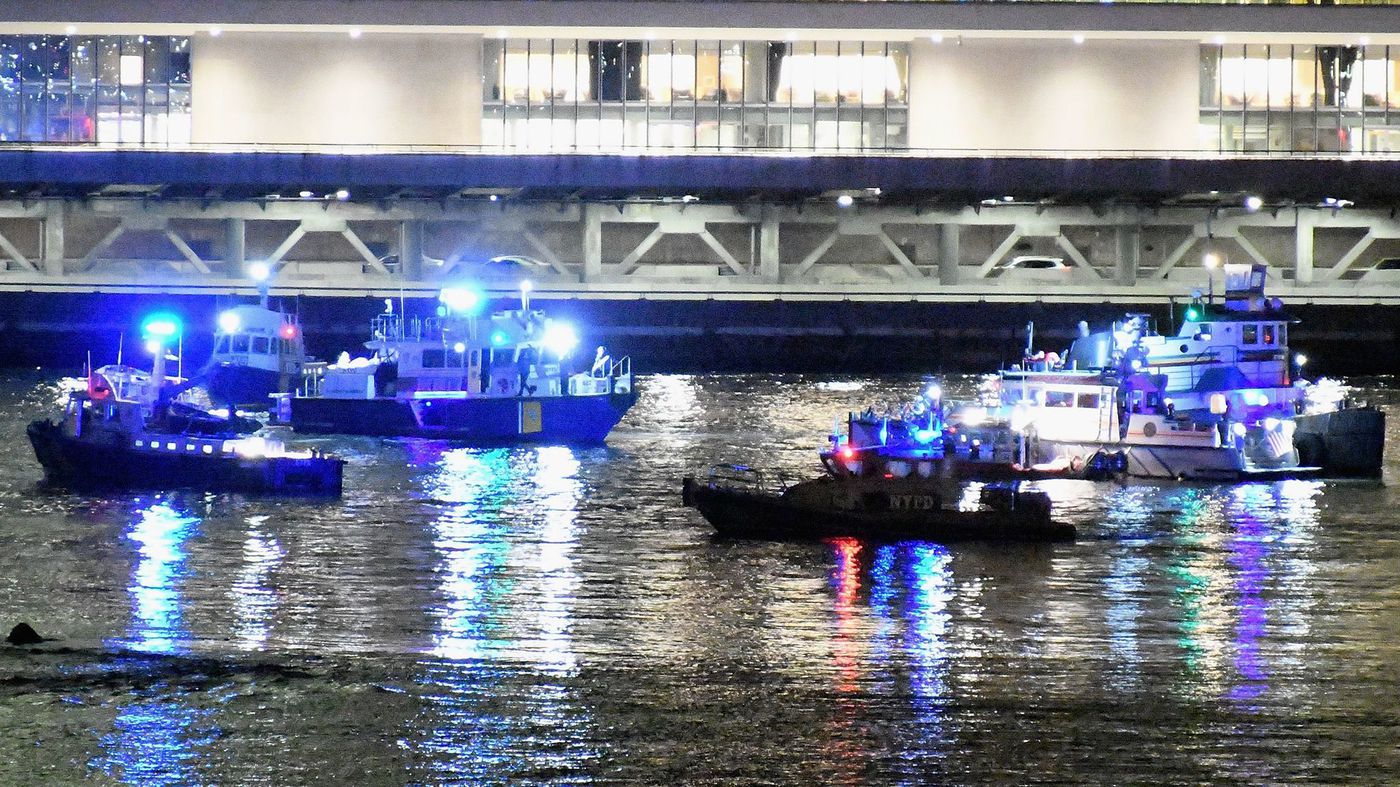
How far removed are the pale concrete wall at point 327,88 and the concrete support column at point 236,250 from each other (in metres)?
3.59

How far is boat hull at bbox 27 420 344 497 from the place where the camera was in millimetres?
46719

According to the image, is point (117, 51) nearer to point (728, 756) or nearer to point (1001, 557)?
point (1001, 557)

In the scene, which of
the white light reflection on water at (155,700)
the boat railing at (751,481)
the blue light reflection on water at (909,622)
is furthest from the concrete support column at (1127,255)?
the white light reflection on water at (155,700)

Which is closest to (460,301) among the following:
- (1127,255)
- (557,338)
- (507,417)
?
(557,338)

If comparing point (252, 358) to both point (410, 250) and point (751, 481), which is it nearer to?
point (410, 250)

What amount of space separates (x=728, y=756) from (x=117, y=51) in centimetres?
7242

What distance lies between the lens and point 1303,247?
88688mm

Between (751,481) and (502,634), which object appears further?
(751,481)

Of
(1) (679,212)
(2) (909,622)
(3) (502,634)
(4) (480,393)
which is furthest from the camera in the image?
(1) (679,212)

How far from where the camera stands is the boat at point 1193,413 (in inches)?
2021

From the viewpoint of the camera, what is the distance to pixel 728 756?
2403 cm

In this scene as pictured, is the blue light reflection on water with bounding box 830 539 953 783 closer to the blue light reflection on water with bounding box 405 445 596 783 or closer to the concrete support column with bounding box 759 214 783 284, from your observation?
the blue light reflection on water with bounding box 405 445 596 783

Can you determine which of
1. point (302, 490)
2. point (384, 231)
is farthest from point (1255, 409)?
point (384, 231)

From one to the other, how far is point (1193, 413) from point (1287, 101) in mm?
41936
